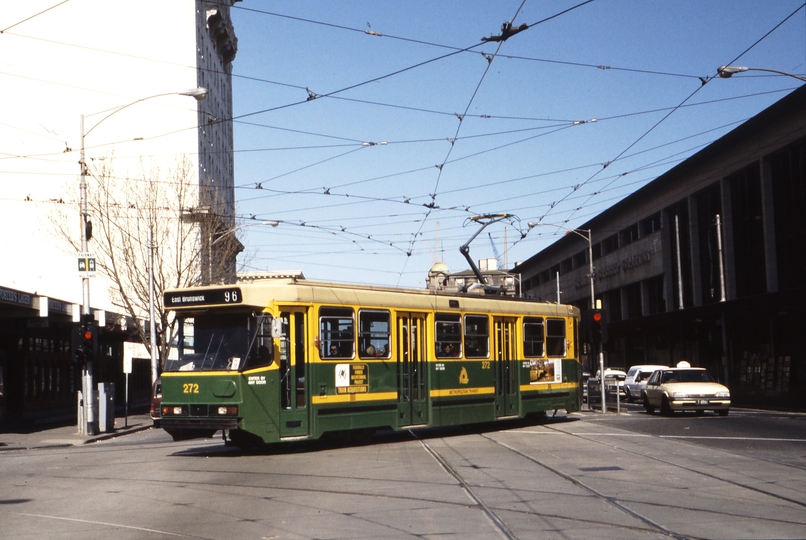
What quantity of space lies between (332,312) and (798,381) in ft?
90.0

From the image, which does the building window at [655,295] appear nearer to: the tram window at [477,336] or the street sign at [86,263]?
A: the tram window at [477,336]

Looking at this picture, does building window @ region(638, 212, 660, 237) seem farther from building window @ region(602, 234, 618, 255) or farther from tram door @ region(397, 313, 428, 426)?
tram door @ region(397, 313, 428, 426)

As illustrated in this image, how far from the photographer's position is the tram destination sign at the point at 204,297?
16672 millimetres

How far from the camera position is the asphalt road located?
914cm

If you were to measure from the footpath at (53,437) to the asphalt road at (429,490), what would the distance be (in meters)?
4.75

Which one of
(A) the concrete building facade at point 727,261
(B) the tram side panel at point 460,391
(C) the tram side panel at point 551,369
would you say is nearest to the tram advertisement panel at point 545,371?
(C) the tram side panel at point 551,369

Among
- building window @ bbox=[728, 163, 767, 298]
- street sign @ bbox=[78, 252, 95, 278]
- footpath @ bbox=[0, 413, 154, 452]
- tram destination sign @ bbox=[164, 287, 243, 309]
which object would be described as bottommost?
footpath @ bbox=[0, 413, 154, 452]

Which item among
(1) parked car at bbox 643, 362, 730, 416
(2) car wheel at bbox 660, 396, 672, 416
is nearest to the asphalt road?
(1) parked car at bbox 643, 362, 730, 416

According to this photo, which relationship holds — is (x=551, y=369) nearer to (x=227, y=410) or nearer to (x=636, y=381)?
(x=227, y=410)

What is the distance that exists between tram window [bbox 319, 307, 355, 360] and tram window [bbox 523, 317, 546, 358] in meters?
6.43

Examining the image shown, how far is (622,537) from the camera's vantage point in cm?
850

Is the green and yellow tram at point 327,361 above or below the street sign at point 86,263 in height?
below

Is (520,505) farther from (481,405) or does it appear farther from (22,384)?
(22,384)

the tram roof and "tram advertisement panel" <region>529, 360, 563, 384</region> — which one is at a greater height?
the tram roof
